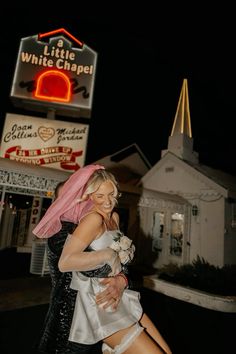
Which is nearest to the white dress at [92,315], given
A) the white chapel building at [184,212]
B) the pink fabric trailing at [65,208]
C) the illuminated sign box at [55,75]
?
the pink fabric trailing at [65,208]

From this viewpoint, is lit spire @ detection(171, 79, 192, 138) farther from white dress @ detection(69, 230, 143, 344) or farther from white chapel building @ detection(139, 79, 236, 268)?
white dress @ detection(69, 230, 143, 344)

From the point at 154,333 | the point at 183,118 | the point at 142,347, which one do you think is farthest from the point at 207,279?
the point at 183,118

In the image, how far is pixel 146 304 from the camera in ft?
19.6

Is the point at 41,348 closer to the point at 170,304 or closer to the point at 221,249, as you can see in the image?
the point at 170,304

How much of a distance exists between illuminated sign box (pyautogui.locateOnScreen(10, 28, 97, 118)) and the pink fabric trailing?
9405 millimetres

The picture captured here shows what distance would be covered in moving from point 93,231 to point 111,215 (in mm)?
486

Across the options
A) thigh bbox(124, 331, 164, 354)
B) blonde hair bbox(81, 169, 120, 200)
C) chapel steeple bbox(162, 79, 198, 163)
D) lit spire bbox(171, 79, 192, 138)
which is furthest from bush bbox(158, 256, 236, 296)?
lit spire bbox(171, 79, 192, 138)

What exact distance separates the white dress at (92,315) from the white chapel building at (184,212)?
759 centimetres

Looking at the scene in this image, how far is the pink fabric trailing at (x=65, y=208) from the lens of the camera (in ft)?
6.05

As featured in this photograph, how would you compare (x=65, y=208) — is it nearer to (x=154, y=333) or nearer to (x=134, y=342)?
(x=134, y=342)

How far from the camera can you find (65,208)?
188cm

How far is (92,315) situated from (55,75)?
11.1 meters

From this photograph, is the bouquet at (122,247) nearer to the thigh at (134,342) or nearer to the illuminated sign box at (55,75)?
the thigh at (134,342)

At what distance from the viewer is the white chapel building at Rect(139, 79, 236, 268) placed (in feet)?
32.0
